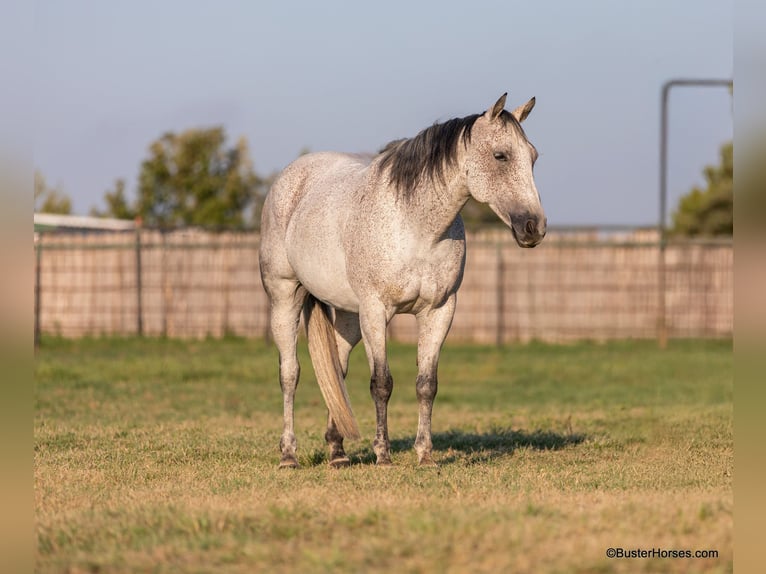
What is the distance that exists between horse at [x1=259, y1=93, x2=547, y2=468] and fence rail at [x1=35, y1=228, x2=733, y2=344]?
17761mm

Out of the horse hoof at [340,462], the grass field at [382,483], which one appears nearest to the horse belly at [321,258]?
the horse hoof at [340,462]

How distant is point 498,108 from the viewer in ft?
25.0

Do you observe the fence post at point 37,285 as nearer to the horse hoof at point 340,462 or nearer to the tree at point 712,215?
the horse hoof at point 340,462

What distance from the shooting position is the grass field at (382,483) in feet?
16.1

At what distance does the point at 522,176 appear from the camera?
746cm

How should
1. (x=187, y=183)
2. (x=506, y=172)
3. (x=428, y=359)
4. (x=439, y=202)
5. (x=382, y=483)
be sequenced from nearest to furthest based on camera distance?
(x=382, y=483), (x=506, y=172), (x=439, y=202), (x=428, y=359), (x=187, y=183)

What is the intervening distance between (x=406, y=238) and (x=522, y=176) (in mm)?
910

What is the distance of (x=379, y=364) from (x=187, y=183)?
Result: 34.5 m

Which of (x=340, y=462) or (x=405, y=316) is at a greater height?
(x=405, y=316)

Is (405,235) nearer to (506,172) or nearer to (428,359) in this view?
(506,172)

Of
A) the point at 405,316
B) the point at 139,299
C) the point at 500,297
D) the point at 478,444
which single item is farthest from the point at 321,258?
the point at 139,299

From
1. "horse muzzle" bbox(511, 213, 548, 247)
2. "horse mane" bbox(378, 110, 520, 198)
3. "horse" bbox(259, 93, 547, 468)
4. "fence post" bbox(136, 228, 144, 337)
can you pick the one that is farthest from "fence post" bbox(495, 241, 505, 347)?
"horse muzzle" bbox(511, 213, 548, 247)
